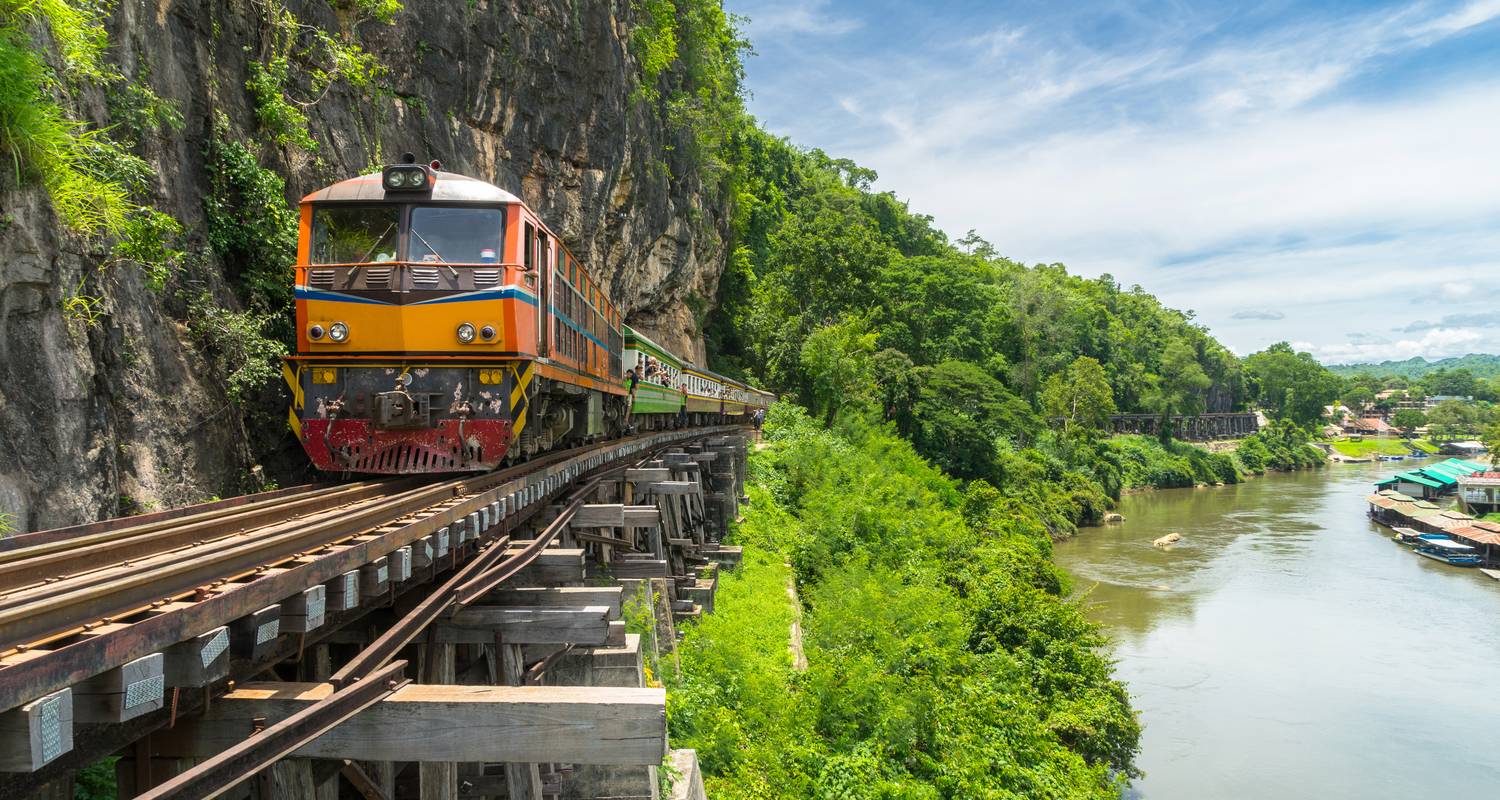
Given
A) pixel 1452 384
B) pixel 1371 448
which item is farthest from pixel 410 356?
pixel 1452 384

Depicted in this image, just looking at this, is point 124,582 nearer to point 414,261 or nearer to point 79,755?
point 79,755

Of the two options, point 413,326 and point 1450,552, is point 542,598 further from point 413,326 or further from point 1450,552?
point 1450,552

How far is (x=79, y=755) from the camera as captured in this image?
260 centimetres

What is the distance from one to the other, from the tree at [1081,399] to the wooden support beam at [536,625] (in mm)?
53784

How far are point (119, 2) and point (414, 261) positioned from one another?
3402 millimetres

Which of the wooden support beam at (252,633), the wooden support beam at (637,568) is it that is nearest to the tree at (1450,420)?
the wooden support beam at (637,568)

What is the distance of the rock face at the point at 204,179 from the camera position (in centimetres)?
593

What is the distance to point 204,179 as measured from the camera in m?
8.88

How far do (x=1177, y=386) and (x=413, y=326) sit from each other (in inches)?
3292

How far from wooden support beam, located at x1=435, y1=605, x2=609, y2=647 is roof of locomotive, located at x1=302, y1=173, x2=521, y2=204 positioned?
4526 mm

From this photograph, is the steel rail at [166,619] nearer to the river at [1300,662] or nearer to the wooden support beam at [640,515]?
the wooden support beam at [640,515]

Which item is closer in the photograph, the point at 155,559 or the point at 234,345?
the point at 155,559

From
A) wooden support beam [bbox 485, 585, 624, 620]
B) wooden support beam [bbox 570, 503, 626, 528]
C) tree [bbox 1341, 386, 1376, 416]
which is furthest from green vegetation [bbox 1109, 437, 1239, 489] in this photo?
tree [bbox 1341, 386, 1376, 416]

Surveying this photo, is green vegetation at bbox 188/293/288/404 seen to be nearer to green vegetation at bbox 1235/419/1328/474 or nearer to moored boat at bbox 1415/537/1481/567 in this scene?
moored boat at bbox 1415/537/1481/567
